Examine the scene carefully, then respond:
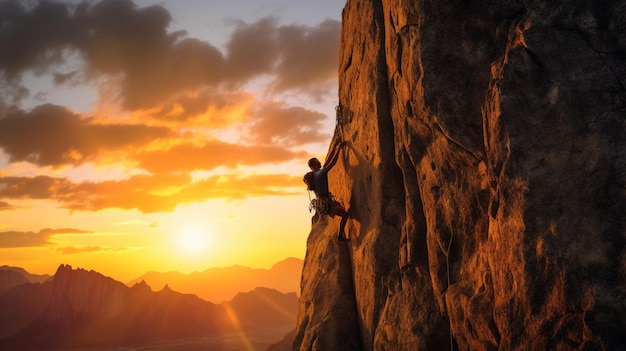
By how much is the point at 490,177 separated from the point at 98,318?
194484 mm

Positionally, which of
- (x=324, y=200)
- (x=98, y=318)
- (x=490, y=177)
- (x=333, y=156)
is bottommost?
(x=98, y=318)

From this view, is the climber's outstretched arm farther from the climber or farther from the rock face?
the rock face

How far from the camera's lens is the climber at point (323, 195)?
1698 centimetres

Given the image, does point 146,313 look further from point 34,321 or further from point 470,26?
point 470,26

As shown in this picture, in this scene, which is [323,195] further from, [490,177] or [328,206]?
[490,177]

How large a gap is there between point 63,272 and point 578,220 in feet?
644

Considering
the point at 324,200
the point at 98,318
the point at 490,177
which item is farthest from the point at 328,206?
the point at 98,318

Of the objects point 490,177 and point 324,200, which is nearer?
point 490,177

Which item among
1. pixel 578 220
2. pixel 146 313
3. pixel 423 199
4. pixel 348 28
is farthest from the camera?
Answer: pixel 146 313

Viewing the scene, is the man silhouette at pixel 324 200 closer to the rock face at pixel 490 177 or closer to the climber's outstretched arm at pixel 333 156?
the climber's outstretched arm at pixel 333 156

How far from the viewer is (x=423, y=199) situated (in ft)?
40.7

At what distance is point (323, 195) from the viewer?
1712 centimetres

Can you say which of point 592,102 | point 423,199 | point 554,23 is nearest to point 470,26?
point 554,23

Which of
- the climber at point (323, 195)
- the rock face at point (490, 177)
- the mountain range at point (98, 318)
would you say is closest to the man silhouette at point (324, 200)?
the climber at point (323, 195)
